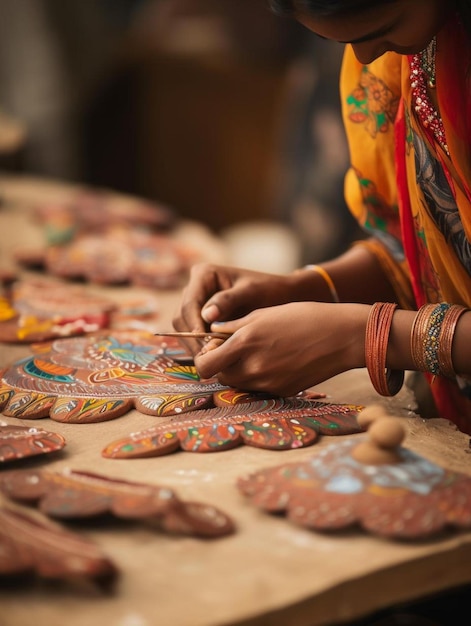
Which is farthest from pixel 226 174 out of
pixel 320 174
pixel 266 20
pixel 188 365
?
pixel 188 365

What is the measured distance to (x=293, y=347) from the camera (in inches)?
49.3

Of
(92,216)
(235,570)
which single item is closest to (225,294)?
(235,570)

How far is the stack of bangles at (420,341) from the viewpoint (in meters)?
1.17

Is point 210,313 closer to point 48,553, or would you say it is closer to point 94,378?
point 94,378

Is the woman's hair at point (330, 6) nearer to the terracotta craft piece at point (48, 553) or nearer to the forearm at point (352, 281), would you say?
the forearm at point (352, 281)

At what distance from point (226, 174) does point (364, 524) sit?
4.20 m

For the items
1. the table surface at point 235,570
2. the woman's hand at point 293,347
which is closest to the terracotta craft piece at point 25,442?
the table surface at point 235,570

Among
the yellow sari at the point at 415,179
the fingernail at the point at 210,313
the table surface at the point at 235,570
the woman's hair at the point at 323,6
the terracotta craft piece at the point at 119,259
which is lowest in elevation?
the table surface at the point at 235,570

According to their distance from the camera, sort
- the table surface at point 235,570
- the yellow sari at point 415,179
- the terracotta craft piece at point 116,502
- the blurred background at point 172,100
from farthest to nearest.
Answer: the blurred background at point 172,100
the yellow sari at point 415,179
the terracotta craft piece at point 116,502
the table surface at point 235,570

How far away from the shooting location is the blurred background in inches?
181

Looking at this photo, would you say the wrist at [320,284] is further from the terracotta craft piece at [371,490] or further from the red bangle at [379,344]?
the terracotta craft piece at [371,490]

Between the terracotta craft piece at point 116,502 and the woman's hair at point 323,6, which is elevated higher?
the woman's hair at point 323,6

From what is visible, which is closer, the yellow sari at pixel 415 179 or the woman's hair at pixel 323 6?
the woman's hair at pixel 323 6

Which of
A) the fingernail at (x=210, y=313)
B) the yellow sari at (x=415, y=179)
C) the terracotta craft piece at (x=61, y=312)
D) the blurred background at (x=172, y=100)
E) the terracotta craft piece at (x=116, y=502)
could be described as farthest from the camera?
the blurred background at (x=172, y=100)
